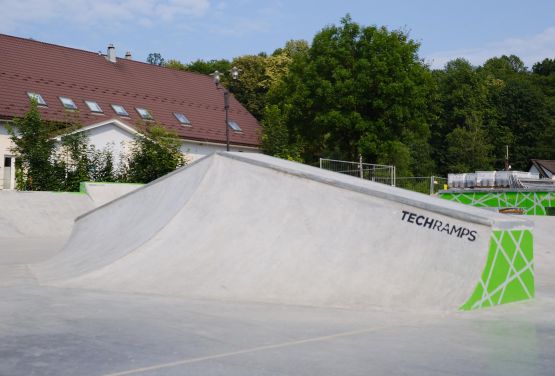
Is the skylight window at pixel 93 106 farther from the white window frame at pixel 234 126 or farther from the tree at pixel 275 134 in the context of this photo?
the tree at pixel 275 134

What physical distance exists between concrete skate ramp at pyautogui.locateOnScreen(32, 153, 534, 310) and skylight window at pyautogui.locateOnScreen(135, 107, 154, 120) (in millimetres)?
25866

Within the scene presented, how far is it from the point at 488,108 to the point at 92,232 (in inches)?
2413

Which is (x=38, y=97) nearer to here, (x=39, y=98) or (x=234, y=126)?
(x=39, y=98)

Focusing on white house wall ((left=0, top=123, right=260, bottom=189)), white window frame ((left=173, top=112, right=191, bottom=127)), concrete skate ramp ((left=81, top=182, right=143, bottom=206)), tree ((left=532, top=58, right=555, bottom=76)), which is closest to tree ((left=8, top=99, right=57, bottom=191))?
concrete skate ramp ((left=81, top=182, right=143, bottom=206))

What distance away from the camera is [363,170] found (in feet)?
97.7

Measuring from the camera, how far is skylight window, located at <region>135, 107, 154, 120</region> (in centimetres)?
3388

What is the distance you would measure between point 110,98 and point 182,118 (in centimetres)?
425

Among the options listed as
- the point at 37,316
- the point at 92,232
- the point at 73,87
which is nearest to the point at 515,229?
the point at 37,316

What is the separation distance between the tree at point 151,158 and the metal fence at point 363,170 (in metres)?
6.59

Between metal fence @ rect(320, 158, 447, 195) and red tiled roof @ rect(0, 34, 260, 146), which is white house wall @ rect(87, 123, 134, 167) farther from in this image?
metal fence @ rect(320, 158, 447, 195)

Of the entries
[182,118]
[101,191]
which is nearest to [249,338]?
[101,191]

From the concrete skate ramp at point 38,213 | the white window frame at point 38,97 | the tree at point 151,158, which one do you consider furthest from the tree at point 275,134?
the concrete skate ramp at point 38,213

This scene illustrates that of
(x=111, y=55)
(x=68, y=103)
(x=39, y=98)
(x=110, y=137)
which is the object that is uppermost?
(x=111, y=55)

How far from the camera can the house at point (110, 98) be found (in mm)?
29391
